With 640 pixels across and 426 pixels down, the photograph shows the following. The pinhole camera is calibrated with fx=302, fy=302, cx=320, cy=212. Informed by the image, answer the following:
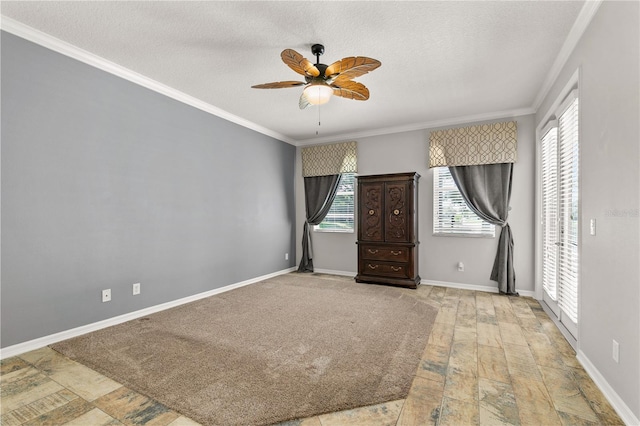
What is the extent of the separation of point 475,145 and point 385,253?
2.12 metres

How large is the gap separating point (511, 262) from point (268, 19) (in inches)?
169

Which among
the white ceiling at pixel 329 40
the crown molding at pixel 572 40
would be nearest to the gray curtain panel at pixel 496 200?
the white ceiling at pixel 329 40

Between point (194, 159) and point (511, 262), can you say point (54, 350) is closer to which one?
point (194, 159)

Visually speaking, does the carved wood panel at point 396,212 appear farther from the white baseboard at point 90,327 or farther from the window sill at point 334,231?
the white baseboard at point 90,327

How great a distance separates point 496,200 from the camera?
4426 millimetres

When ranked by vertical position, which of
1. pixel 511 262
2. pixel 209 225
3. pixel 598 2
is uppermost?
pixel 598 2

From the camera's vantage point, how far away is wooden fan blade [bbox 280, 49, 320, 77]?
7.34 ft

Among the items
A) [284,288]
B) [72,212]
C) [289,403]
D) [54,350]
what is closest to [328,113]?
[284,288]

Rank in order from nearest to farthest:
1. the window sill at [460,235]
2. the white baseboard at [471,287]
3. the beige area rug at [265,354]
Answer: the beige area rug at [265,354] < the white baseboard at [471,287] < the window sill at [460,235]

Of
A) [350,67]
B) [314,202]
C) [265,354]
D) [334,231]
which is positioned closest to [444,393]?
[265,354]

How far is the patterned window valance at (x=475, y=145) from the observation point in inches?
171

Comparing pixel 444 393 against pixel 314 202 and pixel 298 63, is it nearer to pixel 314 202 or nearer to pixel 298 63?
pixel 298 63

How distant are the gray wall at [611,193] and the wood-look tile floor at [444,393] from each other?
273 mm

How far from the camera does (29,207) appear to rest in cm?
252
